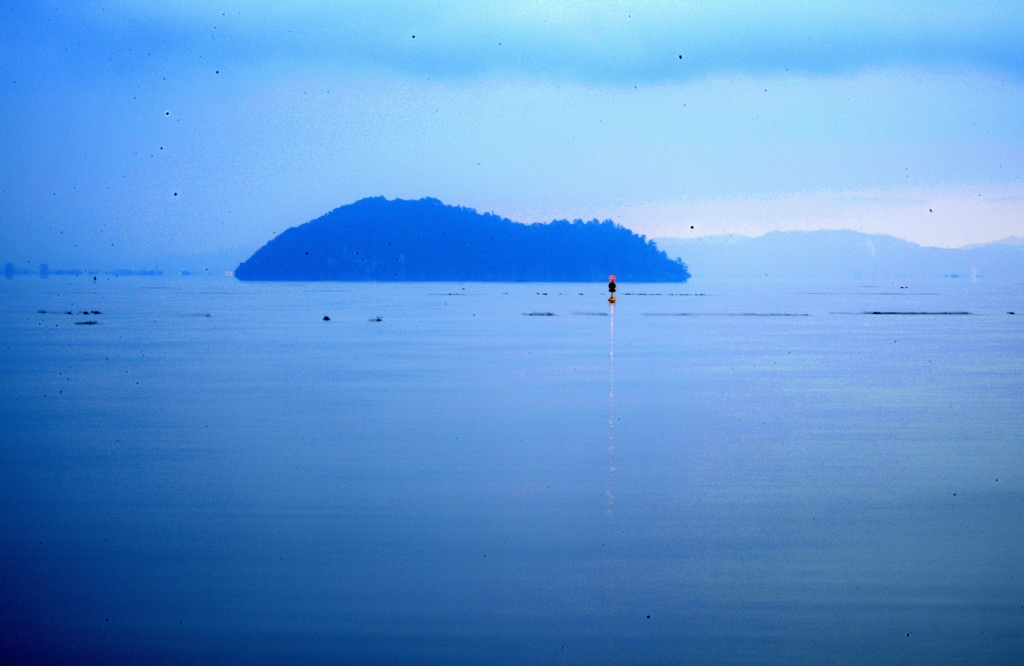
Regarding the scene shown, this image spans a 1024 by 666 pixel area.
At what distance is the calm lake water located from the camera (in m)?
7.06

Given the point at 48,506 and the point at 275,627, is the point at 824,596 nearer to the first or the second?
the point at 275,627

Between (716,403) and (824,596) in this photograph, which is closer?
(824,596)

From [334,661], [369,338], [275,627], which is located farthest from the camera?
[369,338]

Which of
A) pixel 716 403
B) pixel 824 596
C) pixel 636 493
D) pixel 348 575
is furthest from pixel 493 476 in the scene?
pixel 716 403

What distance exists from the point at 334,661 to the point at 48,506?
16.8ft

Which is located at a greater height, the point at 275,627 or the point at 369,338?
the point at 369,338

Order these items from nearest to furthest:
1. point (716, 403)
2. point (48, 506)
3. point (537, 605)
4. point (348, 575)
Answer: point (537, 605) → point (348, 575) → point (48, 506) → point (716, 403)

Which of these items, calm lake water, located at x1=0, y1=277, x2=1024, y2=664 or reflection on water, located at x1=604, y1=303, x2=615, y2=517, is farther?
reflection on water, located at x1=604, y1=303, x2=615, y2=517

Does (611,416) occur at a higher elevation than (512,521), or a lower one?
higher

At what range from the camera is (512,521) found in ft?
32.7

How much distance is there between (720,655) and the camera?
22.2 feet

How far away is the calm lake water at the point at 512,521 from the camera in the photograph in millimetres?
7059

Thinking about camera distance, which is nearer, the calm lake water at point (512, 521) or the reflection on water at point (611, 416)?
the calm lake water at point (512, 521)

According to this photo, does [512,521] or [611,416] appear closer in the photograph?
[512,521]
